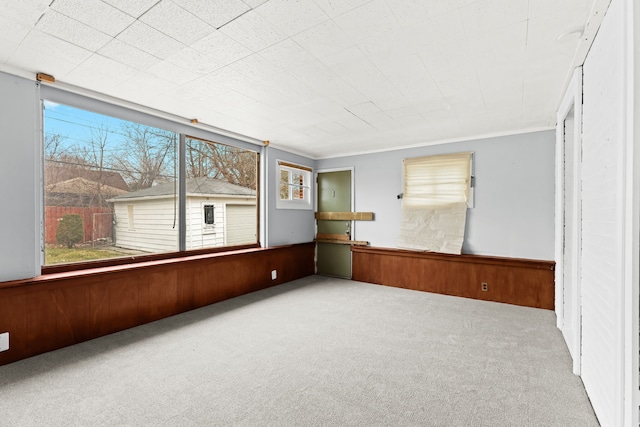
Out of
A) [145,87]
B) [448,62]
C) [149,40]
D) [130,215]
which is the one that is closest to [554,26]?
[448,62]

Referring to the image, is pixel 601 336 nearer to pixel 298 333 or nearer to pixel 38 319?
pixel 298 333

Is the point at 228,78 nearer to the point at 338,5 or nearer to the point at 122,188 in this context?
the point at 338,5

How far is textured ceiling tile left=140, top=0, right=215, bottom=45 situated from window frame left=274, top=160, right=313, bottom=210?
10.9 ft

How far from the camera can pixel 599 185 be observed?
1803 millimetres

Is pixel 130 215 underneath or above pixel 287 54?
underneath

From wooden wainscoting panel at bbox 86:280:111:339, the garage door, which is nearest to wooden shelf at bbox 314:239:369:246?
the garage door

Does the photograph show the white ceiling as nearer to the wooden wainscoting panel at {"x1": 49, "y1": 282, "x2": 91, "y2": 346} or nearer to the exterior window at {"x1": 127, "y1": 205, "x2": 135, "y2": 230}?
the exterior window at {"x1": 127, "y1": 205, "x2": 135, "y2": 230}

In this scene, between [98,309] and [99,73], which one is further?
[98,309]

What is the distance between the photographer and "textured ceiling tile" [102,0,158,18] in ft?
5.50

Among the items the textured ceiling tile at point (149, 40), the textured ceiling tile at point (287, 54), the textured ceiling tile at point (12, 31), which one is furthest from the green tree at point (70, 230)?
the textured ceiling tile at point (287, 54)

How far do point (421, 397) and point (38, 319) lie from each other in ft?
10.3

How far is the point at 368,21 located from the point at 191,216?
3.29m

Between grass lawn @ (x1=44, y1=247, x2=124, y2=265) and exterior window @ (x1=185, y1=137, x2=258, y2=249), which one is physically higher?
exterior window @ (x1=185, y1=137, x2=258, y2=249)

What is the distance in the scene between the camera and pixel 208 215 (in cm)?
441
